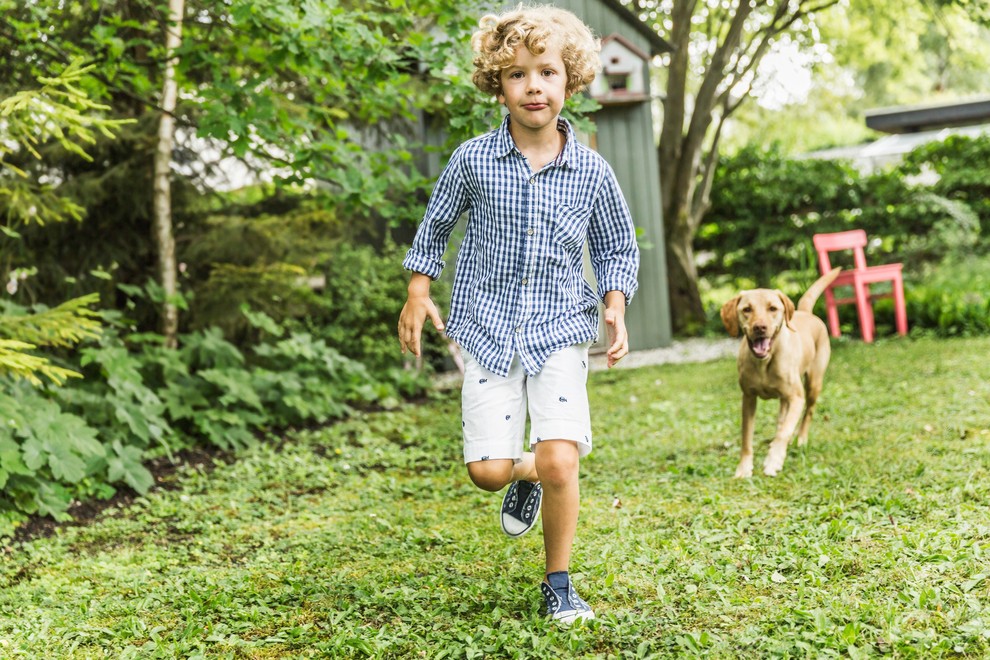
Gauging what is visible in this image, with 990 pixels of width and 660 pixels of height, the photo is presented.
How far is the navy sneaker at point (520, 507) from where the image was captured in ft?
11.0

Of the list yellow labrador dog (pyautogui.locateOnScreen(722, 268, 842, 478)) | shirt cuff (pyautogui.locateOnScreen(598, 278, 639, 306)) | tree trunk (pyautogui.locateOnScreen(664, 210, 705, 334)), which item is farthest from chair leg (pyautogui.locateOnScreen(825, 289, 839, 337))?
shirt cuff (pyautogui.locateOnScreen(598, 278, 639, 306))

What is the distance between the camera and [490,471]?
293 cm

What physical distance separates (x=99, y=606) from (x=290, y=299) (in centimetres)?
441

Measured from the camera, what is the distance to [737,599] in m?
2.94

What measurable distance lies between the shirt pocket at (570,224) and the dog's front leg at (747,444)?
2.03 m

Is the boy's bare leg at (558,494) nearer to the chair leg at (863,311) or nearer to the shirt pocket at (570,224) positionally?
the shirt pocket at (570,224)

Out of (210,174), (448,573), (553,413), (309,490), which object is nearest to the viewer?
(553,413)

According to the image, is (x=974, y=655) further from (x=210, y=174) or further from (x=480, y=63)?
(x=210, y=174)

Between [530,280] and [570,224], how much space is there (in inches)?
8.9

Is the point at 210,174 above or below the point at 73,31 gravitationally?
below

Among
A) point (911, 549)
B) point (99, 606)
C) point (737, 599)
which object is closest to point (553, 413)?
point (737, 599)

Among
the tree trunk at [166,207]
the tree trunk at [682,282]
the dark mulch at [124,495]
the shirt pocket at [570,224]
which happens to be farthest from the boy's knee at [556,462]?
the tree trunk at [682,282]

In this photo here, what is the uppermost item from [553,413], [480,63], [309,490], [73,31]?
[73,31]

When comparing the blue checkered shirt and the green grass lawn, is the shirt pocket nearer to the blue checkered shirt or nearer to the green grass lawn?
the blue checkered shirt
